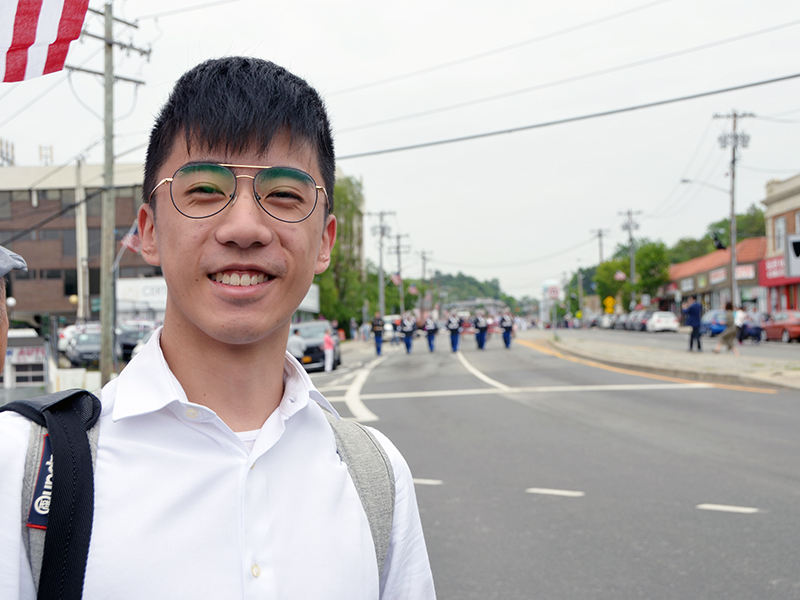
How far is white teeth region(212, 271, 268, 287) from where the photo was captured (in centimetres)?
148

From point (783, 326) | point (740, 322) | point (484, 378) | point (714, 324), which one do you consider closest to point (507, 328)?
point (740, 322)

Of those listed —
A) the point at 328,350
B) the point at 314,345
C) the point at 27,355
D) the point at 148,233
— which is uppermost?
the point at 148,233

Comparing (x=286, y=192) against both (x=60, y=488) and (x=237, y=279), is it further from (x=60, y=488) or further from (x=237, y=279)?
(x=60, y=488)

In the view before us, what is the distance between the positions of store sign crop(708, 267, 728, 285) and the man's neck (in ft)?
202

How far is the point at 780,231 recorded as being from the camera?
163 feet

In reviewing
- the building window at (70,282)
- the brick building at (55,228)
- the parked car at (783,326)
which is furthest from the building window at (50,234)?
the parked car at (783,326)

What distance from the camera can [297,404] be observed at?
1580mm

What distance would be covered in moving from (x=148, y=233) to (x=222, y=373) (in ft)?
1.21

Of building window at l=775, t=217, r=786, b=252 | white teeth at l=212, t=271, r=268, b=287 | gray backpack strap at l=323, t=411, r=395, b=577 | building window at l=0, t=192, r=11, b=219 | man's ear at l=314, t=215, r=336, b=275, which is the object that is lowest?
gray backpack strap at l=323, t=411, r=395, b=577

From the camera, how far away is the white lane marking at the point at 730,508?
6.07 m

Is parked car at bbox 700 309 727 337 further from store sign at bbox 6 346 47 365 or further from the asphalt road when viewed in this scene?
store sign at bbox 6 346 47 365

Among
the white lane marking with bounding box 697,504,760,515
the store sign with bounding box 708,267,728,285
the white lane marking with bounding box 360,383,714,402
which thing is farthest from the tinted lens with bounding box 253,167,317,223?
the store sign with bounding box 708,267,728,285

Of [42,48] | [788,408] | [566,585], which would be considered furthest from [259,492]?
[788,408]

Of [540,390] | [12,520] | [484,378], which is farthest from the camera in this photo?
[484,378]
